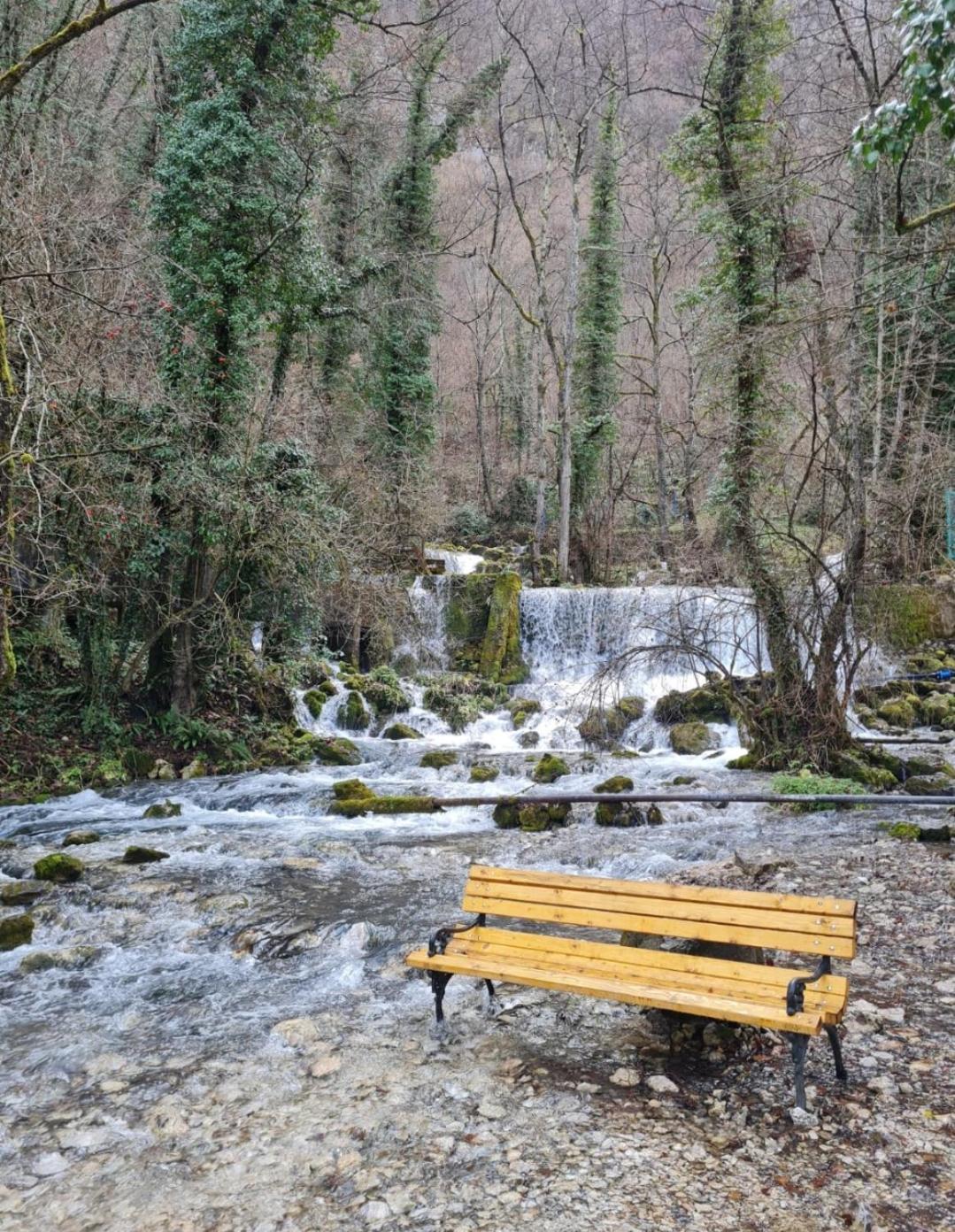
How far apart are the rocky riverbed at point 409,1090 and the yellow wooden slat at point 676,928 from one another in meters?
0.52

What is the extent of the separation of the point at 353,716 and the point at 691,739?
6.23 metres

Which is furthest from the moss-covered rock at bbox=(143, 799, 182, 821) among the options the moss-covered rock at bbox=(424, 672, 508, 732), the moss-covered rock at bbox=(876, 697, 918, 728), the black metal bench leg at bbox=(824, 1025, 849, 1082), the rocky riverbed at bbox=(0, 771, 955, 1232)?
the moss-covered rock at bbox=(876, 697, 918, 728)

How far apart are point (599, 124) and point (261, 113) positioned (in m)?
16.5

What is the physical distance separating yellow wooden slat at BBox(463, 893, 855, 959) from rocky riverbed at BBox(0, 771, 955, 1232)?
20.4 inches

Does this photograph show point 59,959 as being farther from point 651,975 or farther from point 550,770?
point 550,770

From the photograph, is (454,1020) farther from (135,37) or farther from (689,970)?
(135,37)

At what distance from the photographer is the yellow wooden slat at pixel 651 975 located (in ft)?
11.0

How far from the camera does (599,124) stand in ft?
83.5

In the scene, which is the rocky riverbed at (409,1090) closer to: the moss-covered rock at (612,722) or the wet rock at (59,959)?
the wet rock at (59,959)

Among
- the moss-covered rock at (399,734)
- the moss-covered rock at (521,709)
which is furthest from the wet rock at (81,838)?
the moss-covered rock at (521,709)

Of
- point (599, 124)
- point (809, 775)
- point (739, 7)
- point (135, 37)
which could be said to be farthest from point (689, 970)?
point (599, 124)

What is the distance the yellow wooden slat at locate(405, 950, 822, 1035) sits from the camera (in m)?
3.14

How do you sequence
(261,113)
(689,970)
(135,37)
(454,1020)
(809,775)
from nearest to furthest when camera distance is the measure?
(689,970)
(454,1020)
(809,775)
(261,113)
(135,37)

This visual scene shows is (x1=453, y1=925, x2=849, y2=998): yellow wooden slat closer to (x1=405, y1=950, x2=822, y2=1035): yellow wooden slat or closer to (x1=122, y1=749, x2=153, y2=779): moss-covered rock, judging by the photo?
(x1=405, y1=950, x2=822, y2=1035): yellow wooden slat
